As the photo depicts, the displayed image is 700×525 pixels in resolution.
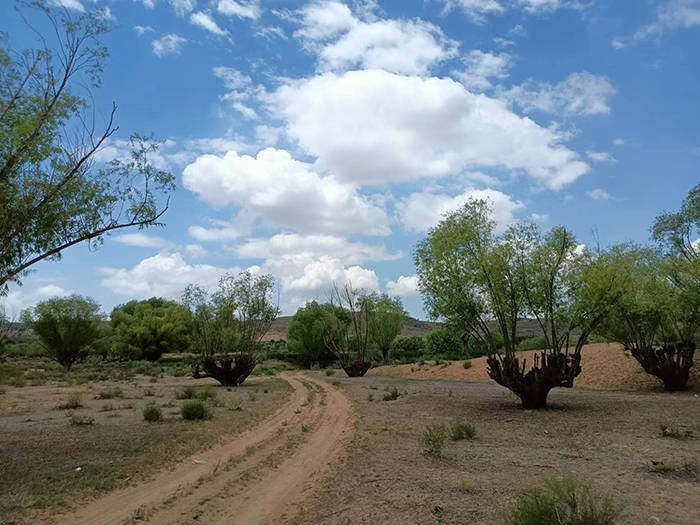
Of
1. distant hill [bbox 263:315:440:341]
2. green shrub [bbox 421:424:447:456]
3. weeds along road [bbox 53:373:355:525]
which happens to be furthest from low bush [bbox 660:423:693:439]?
distant hill [bbox 263:315:440:341]

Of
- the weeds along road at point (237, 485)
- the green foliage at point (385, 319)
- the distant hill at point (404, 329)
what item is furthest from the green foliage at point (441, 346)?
the distant hill at point (404, 329)

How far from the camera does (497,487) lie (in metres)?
7.37

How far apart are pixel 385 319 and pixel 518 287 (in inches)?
1901

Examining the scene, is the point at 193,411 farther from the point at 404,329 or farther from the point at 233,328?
the point at 404,329

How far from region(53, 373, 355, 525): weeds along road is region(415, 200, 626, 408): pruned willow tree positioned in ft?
22.0

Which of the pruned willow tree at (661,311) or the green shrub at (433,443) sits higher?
the pruned willow tree at (661,311)

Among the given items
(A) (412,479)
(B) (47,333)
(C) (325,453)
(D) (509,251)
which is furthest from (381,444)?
(B) (47,333)

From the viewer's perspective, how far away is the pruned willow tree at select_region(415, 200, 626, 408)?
17141 mm

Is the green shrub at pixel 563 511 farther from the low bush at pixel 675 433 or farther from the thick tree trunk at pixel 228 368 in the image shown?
the thick tree trunk at pixel 228 368

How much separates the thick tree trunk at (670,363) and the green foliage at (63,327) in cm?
5054

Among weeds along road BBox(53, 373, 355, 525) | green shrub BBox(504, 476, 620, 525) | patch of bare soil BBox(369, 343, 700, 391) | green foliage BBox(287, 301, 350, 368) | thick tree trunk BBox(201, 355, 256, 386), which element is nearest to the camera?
green shrub BBox(504, 476, 620, 525)

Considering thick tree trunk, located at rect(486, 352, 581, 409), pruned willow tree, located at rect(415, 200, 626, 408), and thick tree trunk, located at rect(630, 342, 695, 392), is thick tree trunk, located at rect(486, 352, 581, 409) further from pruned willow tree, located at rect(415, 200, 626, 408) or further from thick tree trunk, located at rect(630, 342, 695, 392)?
thick tree trunk, located at rect(630, 342, 695, 392)

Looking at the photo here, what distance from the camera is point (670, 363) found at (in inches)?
933

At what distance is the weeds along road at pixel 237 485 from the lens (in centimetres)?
693
